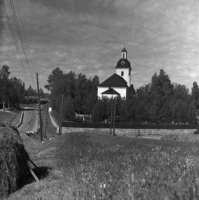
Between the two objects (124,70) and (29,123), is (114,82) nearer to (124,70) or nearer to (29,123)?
(124,70)

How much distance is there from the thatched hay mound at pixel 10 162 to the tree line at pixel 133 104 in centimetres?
4652

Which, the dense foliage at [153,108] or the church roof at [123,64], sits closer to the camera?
the dense foliage at [153,108]

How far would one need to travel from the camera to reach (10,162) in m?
8.59

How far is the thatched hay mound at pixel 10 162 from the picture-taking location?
8375 millimetres

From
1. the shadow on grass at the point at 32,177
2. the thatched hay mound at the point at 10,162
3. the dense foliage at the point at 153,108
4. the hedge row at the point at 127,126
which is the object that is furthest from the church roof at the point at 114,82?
the thatched hay mound at the point at 10,162

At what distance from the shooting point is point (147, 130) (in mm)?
52500

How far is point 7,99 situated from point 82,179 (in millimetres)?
69060

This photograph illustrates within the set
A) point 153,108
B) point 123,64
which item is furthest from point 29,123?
point 123,64

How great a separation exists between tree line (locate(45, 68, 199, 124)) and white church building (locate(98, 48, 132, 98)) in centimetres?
365

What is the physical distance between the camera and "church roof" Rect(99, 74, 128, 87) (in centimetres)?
8800

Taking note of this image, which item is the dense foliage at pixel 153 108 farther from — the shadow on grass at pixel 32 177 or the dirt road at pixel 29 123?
the shadow on grass at pixel 32 177

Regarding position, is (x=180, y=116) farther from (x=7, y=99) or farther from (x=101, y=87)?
(x=7, y=99)

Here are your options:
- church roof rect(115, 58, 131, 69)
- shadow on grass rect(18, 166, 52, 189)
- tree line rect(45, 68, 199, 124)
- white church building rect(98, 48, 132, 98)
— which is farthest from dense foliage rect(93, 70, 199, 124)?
shadow on grass rect(18, 166, 52, 189)

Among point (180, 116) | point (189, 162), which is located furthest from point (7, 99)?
point (189, 162)
